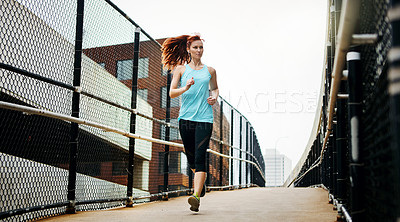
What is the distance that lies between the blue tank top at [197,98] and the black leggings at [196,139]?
0.21 ft

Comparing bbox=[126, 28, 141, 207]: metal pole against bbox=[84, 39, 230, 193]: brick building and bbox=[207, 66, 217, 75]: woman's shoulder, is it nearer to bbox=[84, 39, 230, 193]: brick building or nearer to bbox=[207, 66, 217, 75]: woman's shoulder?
bbox=[84, 39, 230, 193]: brick building

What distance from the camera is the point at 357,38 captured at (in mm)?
1522

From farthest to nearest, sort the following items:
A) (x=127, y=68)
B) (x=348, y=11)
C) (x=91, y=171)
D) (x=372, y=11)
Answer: (x=91, y=171)
(x=127, y=68)
(x=372, y=11)
(x=348, y=11)

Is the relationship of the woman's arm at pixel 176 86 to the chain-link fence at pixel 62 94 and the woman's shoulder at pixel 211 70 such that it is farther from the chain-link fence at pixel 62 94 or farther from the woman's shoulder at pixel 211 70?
the chain-link fence at pixel 62 94

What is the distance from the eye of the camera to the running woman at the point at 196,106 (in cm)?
418

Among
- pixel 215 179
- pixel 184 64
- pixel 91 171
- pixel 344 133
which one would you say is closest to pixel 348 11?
pixel 344 133

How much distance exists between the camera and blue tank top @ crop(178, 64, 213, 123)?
4281 millimetres

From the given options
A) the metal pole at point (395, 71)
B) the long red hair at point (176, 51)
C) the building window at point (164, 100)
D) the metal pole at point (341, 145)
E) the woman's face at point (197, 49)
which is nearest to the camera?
the metal pole at point (395, 71)

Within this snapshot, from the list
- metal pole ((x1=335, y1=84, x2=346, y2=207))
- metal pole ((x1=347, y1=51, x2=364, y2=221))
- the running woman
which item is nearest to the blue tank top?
the running woman

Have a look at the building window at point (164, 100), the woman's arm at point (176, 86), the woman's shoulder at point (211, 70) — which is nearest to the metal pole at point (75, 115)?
the woman's arm at point (176, 86)

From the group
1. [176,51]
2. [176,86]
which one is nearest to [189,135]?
[176,86]

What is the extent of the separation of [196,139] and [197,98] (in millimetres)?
435

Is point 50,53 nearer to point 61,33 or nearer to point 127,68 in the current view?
point 61,33

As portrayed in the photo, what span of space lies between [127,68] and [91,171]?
187 centimetres
